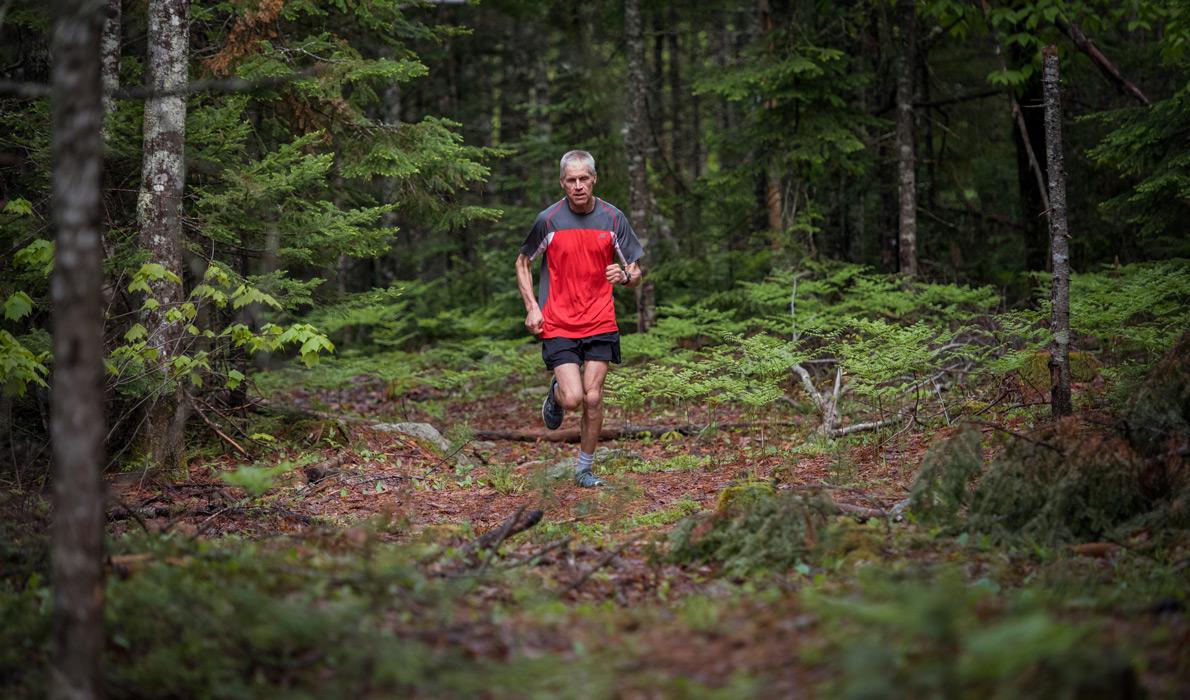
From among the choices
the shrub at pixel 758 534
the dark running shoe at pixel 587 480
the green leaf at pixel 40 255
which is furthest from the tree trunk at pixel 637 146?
the shrub at pixel 758 534

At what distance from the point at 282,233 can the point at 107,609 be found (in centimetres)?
557

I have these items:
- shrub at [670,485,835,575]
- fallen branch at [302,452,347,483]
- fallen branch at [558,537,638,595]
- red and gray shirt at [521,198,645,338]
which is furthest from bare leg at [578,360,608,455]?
shrub at [670,485,835,575]

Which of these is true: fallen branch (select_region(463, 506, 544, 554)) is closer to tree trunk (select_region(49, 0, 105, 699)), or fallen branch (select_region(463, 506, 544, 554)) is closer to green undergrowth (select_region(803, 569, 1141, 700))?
tree trunk (select_region(49, 0, 105, 699))

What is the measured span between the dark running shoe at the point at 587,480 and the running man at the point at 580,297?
4 centimetres

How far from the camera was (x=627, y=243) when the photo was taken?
7977 millimetres

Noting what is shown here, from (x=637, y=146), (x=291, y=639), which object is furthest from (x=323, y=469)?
(x=637, y=146)

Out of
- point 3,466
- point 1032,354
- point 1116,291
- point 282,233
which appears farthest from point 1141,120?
point 3,466

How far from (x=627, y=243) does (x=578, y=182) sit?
742 mm

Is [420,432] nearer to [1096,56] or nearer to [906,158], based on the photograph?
[906,158]

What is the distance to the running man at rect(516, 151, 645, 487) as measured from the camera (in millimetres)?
7805

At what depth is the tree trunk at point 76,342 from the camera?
279cm

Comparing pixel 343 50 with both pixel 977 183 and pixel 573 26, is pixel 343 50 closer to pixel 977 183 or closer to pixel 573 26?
pixel 573 26

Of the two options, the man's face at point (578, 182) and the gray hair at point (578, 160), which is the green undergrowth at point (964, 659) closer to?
the man's face at point (578, 182)

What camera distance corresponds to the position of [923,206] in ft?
57.0
